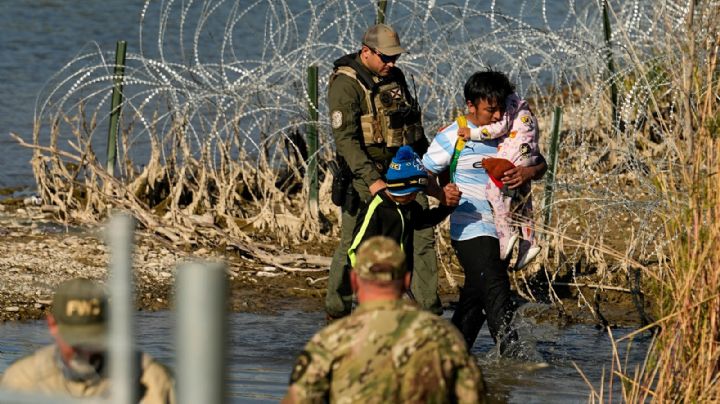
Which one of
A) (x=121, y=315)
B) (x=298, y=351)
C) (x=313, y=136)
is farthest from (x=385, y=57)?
(x=121, y=315)

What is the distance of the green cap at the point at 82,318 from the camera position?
3.98 meters

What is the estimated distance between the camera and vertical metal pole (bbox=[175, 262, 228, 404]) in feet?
9.12

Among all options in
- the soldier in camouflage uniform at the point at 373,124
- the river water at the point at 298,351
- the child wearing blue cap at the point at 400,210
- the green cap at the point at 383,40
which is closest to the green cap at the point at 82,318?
the river water at the point at 298,351

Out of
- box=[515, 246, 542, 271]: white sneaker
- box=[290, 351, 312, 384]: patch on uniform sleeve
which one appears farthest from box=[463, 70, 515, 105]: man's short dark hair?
box=[290, 351, 312, 384]: patch on uniform sleeve

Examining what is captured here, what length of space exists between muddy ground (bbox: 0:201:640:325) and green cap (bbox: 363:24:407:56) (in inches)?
76.4

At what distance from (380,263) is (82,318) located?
890 millimetres

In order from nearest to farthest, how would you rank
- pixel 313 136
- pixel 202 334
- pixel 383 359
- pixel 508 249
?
1. pixel 202 334
2. pixel 383 359
3. pixel 508 249
4. pixel 313 136

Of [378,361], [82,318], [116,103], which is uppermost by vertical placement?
Answer: [116,103]

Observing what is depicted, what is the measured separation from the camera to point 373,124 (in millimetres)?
7438

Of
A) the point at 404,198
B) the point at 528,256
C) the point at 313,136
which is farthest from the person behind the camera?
the point at 313,136

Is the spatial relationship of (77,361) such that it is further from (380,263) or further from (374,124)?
(374,124)

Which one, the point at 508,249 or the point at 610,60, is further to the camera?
the point at 610,60

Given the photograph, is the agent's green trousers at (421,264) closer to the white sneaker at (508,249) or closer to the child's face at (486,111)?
the white sneaker at (508,249)

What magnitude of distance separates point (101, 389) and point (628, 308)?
5373 mm
